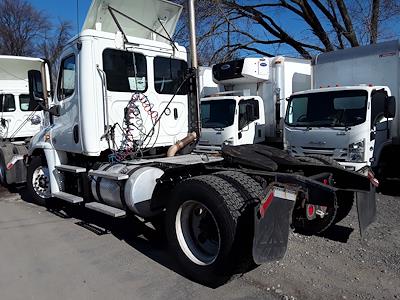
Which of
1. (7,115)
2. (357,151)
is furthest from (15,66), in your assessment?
(357,151)

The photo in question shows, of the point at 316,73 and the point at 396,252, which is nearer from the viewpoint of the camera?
the point at 396,252

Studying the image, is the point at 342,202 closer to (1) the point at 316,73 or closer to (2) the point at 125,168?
(2) the point at 125,168

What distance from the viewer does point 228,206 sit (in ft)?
12.5

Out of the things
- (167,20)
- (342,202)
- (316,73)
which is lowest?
(342,202)

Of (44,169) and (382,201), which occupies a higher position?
(44,169)

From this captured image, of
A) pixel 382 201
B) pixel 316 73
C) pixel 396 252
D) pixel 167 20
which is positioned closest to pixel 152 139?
pixel 167 20

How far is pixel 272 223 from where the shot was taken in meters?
3.61

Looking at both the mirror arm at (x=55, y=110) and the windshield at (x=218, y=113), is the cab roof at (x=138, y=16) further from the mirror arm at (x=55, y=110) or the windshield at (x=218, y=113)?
the windshield at (x=218, y=113)

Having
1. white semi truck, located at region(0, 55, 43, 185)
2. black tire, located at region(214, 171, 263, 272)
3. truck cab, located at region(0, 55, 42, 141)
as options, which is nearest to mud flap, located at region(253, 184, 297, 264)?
black tire, located at region(214, 171, 263, 272)

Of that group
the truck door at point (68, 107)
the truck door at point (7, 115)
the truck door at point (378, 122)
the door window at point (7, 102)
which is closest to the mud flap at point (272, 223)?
the truck door at point (68, 107)

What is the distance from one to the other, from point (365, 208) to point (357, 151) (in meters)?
3.85

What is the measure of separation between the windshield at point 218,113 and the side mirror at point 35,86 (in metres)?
5.47

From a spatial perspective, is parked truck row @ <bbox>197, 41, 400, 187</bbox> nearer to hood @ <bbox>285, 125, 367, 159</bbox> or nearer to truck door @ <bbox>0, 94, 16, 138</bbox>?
hood @ <bbox>285, 125, 367, 159</bbox>

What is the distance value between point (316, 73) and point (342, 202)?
5800 millimetres
